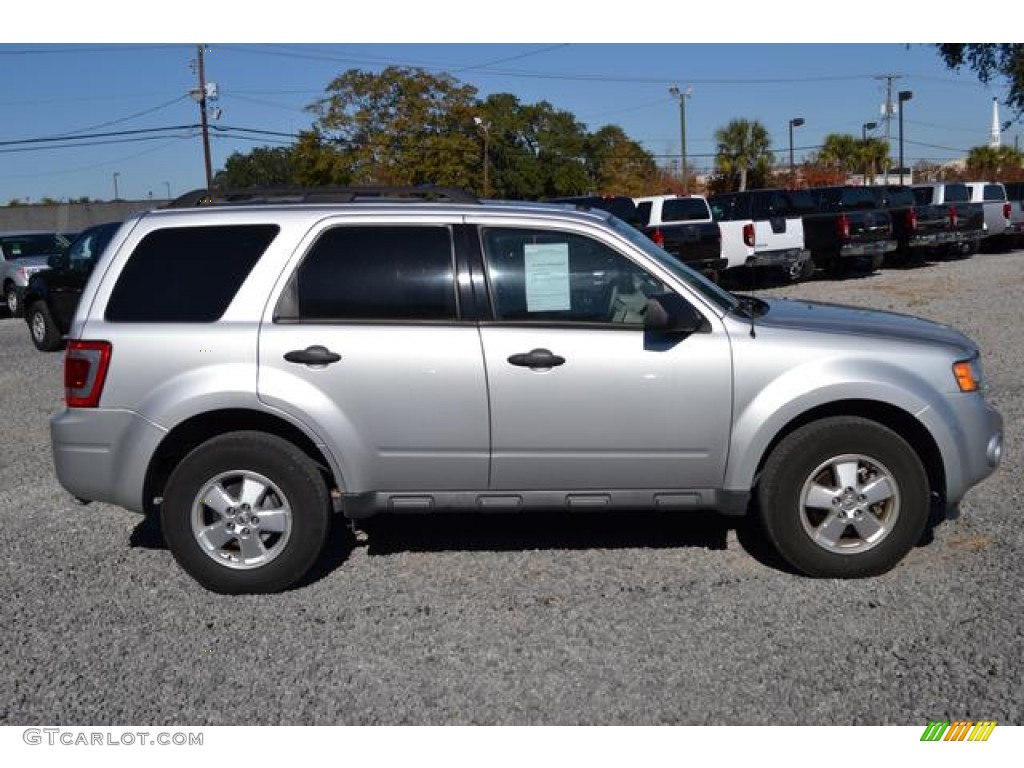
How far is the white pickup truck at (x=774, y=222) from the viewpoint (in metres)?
19.5

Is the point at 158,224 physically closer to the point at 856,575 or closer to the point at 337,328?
the point at 337,328

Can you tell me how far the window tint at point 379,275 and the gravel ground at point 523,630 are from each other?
1.39 metres

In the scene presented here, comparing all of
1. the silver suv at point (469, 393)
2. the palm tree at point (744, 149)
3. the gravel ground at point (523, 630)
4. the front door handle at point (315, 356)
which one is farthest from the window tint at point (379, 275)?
the palm tree at point (744, 149)

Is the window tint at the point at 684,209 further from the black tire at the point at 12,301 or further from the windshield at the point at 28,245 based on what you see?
the black tire at the point at 12,301

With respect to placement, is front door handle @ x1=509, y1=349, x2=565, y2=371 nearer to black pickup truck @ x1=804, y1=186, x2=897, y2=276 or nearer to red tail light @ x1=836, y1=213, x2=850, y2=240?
black pickup truck @ x1=804, y1=186, x2=897, y2=276

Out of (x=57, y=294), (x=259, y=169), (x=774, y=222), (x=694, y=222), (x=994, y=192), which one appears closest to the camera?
(x=57, y=294)

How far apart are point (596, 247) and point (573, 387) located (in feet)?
2.37

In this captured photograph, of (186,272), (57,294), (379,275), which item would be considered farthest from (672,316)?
(57,294)

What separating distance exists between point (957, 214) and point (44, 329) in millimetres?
19048

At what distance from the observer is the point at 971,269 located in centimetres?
2258

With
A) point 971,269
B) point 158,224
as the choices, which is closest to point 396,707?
point 158,224

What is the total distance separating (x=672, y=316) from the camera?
5.13 metres
